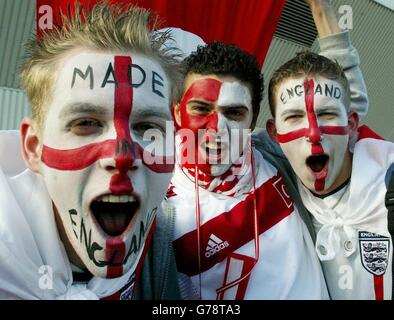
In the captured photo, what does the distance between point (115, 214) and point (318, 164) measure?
3.34 feet

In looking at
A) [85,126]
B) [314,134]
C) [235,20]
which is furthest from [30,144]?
[235,20]

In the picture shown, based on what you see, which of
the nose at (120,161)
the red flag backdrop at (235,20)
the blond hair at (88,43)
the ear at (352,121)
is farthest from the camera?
the red flag backdrop at (235,20)

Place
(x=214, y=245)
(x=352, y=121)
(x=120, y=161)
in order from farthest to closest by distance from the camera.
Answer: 1. (x=352, y=121)
2. (x=214, y=245)
3. (x=120, y=161)

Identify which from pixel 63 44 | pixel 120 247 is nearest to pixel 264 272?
pixel 120 247

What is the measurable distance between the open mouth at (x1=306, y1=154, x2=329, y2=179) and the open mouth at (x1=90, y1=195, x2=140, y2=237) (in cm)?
93

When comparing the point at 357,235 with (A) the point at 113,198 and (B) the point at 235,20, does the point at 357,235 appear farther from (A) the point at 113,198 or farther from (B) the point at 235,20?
(B) the point at 235,20

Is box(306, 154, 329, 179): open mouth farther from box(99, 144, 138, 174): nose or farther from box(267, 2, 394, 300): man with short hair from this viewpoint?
box(99, 144, 138, 174): nose

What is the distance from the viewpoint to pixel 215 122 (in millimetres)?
2020

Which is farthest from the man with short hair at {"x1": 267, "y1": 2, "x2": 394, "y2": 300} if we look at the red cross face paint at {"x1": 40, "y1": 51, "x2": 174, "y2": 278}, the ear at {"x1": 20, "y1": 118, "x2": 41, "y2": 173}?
the ear at {"x1": 20, "y1": 118, "x2": 41, "y2": 173}

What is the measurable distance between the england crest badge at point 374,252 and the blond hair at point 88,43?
991mm

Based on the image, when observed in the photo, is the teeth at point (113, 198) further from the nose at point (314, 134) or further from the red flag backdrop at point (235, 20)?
the red flag backdrop at point (235, 20)

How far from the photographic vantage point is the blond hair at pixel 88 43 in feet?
4.88

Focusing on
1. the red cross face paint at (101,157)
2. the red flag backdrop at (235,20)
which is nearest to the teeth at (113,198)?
the red cross face paint at (101,157)

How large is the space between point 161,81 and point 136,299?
2.47ft
